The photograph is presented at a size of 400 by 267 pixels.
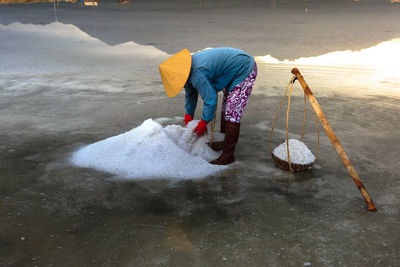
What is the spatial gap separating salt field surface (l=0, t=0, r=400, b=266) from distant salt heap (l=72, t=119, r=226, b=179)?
0.01 m

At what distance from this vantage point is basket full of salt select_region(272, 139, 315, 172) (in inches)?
111

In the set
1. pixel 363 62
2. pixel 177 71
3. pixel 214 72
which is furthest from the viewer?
pixel 363 62

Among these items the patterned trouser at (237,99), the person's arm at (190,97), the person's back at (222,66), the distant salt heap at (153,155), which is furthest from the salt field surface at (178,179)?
the person's back at (222,66)

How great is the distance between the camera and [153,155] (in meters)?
2.90

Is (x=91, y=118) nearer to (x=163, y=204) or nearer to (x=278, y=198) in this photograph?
(x=163, y=204)

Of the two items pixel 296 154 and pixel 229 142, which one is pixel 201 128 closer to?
pixel 229 142

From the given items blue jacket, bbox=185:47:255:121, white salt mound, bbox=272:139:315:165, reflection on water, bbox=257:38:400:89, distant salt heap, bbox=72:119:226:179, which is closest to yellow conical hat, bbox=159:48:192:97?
blue jacket, bbox=185:47:255:121

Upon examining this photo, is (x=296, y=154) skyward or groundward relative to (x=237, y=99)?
groundward

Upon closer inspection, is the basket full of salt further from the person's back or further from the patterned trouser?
the person's back

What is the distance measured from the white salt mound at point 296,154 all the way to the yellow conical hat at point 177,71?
870 mm

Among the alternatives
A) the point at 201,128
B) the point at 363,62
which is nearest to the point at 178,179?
the point at 201,128

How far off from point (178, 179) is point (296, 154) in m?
0.86

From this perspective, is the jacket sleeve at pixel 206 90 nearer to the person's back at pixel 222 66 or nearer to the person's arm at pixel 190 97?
the person's back at pixel 222 66

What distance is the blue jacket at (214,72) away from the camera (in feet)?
9.08
